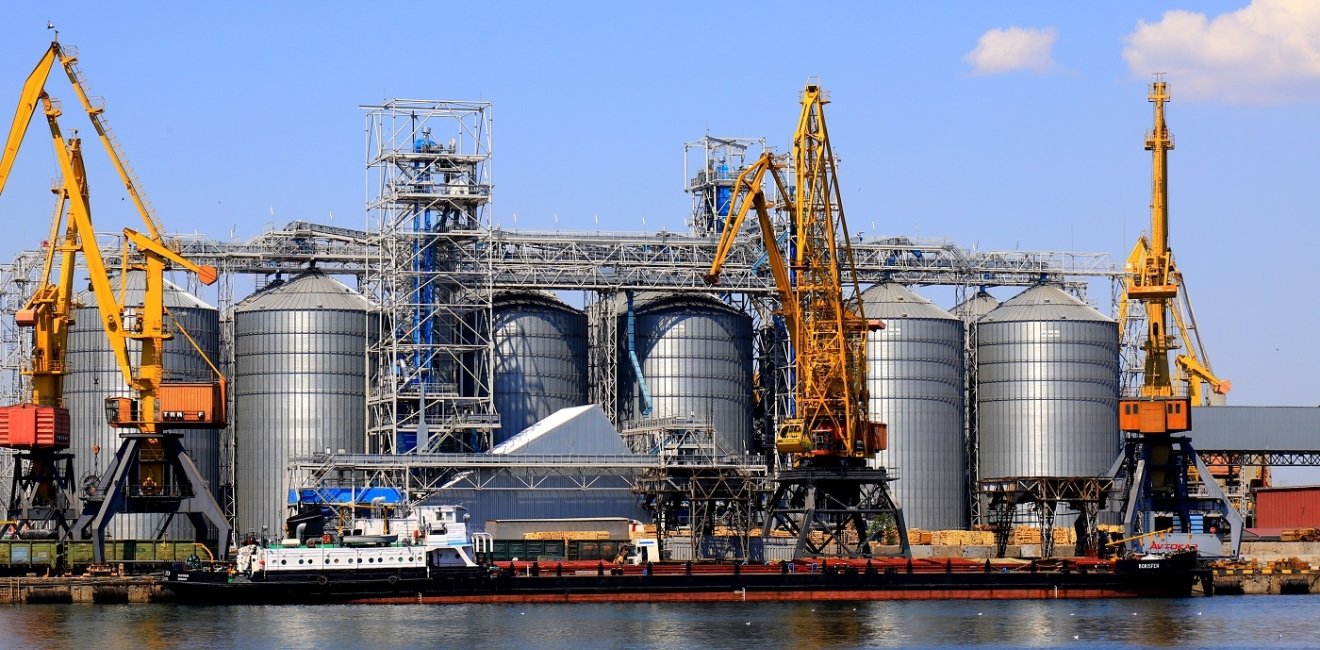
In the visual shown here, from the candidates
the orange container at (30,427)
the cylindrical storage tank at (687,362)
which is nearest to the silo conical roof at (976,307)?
the cylindrical storage tank at (687,362)

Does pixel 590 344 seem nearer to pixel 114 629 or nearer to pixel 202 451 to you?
pixel 202 451

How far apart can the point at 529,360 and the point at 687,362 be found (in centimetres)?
1196

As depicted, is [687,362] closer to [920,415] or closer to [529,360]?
[529,360]

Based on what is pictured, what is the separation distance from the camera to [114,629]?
357ft

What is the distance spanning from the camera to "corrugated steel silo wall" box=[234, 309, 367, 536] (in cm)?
16025

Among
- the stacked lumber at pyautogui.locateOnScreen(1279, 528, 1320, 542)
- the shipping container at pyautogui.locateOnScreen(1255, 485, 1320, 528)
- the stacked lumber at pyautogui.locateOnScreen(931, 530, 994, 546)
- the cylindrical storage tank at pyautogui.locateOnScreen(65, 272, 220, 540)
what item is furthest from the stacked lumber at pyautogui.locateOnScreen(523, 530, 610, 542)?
the shipping container at pyautogui.locateOnScreen(1255, 485, 1320, 528)

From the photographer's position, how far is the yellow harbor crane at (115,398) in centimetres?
13425

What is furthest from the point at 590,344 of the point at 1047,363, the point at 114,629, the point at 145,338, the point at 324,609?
the point at 114,629

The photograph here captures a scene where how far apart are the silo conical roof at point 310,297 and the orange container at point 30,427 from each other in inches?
1192

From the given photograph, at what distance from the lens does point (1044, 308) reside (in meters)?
175

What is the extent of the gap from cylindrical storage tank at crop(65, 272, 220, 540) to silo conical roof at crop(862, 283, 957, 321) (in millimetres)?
49801

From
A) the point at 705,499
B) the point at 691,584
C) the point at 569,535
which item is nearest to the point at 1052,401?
the point at 705,499

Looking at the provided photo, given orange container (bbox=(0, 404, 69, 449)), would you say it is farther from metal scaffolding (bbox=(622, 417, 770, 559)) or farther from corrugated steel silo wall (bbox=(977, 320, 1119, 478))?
corrugated steel silo wall (bbox=(977, 320, 1119, 478))

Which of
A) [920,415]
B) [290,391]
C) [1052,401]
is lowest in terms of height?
[920,415]
